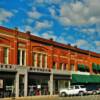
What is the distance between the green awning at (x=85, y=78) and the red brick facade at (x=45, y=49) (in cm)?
285

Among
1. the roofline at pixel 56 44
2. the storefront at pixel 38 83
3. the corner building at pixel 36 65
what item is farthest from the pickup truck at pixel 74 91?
the roofline at pixel 56 44

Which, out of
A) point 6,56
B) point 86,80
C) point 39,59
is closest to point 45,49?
point 39,59

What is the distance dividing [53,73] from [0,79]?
15845 mm

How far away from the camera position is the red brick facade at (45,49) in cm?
5403

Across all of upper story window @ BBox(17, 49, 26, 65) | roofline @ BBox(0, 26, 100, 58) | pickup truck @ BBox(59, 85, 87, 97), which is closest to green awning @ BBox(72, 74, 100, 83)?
roofline @ BBox(0, 26, 100, 58)

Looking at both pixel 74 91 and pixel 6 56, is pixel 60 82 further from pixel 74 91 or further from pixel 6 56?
pixel 6 56

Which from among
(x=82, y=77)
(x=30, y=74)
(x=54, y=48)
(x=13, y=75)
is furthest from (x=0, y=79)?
(x=82, y=77)

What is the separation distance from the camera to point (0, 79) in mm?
50312

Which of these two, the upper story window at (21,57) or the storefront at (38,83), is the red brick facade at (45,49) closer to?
the upper story window at (21,57)

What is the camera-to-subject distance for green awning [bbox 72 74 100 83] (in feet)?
230

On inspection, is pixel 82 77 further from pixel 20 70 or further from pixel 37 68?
pixel 20 70

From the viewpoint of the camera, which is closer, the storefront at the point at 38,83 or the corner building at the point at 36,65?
the corner building at the point at 36,65

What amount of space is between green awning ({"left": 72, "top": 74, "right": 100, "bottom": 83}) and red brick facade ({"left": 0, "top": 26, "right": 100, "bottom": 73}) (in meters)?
2.85

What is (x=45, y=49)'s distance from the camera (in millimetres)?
64375
